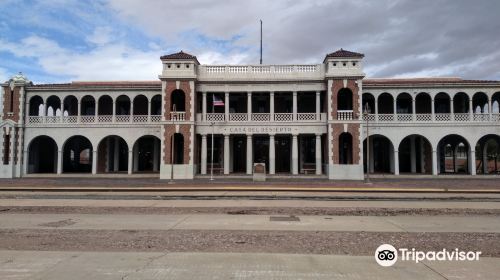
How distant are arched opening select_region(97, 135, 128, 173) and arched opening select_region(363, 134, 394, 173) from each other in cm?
2397

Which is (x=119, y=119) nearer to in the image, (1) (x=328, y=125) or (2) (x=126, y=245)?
(1) (x=328, y=125)

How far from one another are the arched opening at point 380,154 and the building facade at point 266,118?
1.18 feet

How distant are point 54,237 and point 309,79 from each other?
2696cm

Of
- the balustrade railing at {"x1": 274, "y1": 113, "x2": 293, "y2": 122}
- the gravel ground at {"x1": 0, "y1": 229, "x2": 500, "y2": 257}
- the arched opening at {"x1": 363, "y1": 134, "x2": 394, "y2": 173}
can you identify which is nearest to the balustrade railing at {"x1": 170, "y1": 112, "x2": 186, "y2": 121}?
the balustrade railing at {"x1": 274, "y1": 113, "x2": 293, "y2": 122}

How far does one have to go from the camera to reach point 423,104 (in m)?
35.7

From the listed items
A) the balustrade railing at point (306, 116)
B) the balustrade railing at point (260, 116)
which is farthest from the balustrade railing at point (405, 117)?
the balustrade railing at point (260, 116)

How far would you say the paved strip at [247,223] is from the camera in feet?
32.8

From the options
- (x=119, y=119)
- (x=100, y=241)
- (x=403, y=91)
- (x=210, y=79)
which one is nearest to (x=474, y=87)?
(x=403, y=91)

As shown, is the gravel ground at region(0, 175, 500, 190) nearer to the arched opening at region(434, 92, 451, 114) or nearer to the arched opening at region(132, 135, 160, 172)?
the arched opening at region(132, 135, 160, 172)

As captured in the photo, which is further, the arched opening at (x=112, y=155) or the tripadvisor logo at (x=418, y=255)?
the arched opening at (x=112, y=155)

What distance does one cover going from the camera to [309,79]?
107 ft

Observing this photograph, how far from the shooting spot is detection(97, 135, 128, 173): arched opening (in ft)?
119

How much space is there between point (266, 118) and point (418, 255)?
1057 inches

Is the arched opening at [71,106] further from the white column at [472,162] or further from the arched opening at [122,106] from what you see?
the white column at [472,162]
